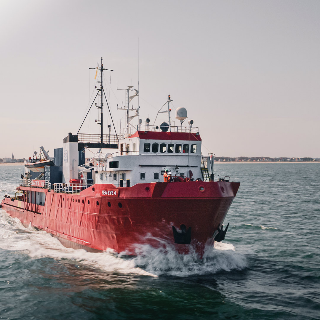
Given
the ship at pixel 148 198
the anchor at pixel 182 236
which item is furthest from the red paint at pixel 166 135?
the anchor at pixel 182 236

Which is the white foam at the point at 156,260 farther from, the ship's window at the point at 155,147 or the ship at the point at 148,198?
the ship's window at the point at 155,147

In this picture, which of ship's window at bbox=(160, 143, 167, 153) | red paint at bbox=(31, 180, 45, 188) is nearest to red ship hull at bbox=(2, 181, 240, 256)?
ship's window at bbox=(160, 143, 167, 153)

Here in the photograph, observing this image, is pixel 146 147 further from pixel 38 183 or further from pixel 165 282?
pixel 38 183

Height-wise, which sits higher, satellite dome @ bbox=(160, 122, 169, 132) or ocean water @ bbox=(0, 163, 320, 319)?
satellite dome @ bbox=(160, 122, 169, 132)

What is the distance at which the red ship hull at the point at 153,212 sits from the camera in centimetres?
2073

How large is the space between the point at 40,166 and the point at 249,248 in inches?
856

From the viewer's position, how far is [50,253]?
1040 inches

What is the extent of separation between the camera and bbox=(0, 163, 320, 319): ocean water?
16.5m

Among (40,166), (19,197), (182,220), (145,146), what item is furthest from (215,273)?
(19,197)

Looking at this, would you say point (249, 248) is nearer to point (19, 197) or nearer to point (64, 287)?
point (64, 287)

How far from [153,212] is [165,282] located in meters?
3.85

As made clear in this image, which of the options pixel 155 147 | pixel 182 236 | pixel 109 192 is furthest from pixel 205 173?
pixel 109 192

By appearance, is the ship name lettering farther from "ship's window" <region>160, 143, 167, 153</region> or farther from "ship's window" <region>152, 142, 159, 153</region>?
"ship's window" <region>160, 143, 167, 153</region>

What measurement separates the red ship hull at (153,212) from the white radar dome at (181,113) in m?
6.04
